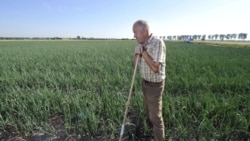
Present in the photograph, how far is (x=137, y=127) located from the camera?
333 cm

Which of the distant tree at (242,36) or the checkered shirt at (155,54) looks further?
the distant tree at (242,36)

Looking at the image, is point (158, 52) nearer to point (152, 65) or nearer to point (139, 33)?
point (152, 65)

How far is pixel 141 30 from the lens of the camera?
238cm

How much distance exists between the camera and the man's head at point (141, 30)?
2.36 m

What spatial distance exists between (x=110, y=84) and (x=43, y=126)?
302 centimetres

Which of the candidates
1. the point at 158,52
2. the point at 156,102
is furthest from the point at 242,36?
the point at 158,52

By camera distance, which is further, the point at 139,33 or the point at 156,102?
the point at 156,102

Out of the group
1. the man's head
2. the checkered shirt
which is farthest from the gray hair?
the checkered shirt

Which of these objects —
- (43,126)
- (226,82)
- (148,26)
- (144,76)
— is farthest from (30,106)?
(226,82)

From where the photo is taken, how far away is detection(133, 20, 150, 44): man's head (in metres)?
2.36

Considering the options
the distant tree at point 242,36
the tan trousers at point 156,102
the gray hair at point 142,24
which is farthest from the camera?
the distant tree at point 242,36

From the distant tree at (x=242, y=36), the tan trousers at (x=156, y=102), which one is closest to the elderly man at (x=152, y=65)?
the tan trousers at (x=156, y=102)

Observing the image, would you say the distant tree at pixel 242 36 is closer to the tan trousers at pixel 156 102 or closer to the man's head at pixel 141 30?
the tan trousers at pixel 156 102

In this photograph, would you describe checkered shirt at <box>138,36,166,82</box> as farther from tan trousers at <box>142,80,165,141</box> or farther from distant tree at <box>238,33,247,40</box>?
distant tree at <box>238,33,247,40</box>
